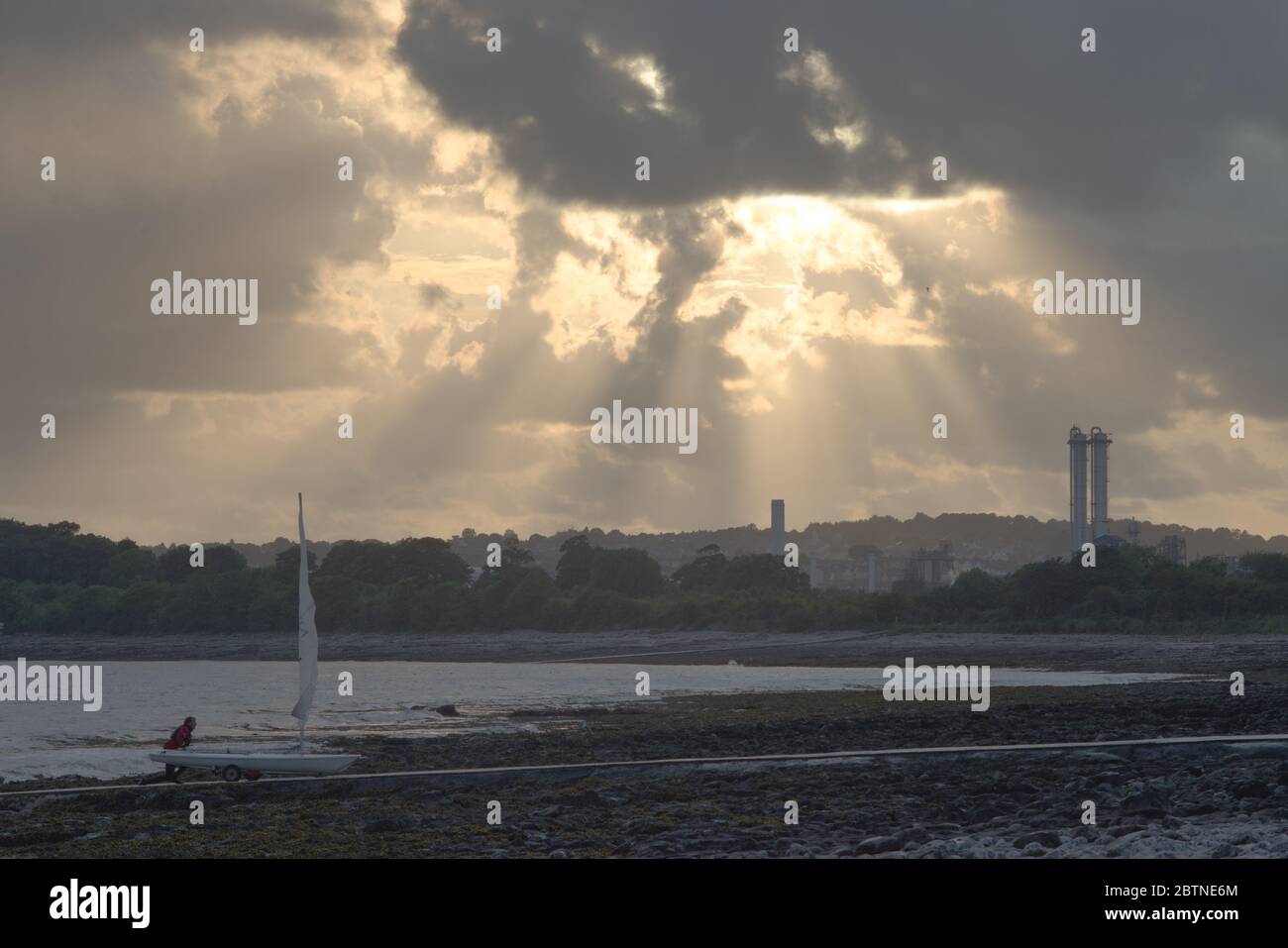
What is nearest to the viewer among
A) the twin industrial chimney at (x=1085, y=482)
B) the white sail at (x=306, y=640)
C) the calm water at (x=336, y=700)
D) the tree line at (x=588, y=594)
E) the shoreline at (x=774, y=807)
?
the shoreline at (x=774, y=807)

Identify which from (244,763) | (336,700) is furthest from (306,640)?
(336,700)

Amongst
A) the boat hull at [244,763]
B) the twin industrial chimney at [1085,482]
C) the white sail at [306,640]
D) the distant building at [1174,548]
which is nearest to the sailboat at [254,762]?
the boat hull at [244,763]

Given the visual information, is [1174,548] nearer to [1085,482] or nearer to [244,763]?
[1085,482]

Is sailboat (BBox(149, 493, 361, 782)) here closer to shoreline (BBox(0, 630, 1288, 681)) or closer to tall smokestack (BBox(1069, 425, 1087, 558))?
shoreline (BBox(0, 630, 1288, 681))

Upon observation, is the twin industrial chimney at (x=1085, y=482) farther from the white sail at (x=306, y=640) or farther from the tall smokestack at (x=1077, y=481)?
the white sail at (x=306, y=640)

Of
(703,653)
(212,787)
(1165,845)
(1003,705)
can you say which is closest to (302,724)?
(212,787)

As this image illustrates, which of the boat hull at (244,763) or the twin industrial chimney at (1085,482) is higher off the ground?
the twin industrial chimney at (1085,482)
